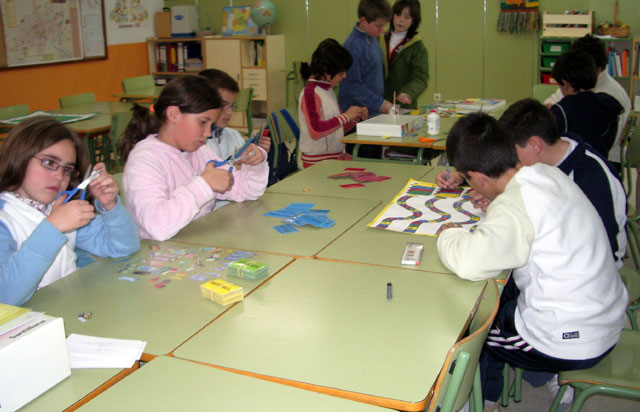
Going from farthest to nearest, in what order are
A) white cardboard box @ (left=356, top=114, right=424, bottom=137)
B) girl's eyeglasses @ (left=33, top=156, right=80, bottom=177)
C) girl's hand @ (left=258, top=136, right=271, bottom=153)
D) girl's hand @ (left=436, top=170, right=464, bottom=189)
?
white cardboard box @ (left=356, top=114, right=424, bottom=137) → girl's hand @ (left=258, top=136, right=271, bottom=153) → girl's hand @ (left=436, top=170, right=464, bottom=189) → girl's eyeglasses @ (left=33, top=156, right=80, bottom=177)

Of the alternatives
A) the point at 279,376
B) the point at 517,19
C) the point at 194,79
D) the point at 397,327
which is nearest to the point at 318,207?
the point at 194,79

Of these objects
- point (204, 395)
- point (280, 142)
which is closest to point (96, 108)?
point (280, 142)

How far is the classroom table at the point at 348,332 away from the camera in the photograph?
123 centimetres

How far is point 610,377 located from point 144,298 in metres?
1.32

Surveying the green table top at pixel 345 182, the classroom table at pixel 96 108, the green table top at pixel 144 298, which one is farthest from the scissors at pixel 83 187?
the classroom table at pixel 96 108

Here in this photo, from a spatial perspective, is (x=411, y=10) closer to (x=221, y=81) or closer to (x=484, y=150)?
(x=221, y=81)

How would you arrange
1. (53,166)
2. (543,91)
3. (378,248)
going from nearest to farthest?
(53,166), (378,248), (543,91)

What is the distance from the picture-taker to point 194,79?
7.73 ft

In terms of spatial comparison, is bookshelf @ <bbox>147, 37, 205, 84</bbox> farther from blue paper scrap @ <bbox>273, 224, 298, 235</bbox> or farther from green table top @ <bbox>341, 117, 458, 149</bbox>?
blue paper scrap @ <bbox>273, 224, 298, 235</bbox>

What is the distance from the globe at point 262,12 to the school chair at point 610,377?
6.86 meters

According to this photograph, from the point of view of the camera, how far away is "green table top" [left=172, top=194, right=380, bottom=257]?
2047 mm

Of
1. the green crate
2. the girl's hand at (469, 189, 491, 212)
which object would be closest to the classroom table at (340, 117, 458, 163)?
the girl's hand at (469, 189, 491, 212)

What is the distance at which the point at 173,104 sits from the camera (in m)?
2.32

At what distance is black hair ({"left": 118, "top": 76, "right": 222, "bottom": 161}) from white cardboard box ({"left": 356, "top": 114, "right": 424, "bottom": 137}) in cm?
170
